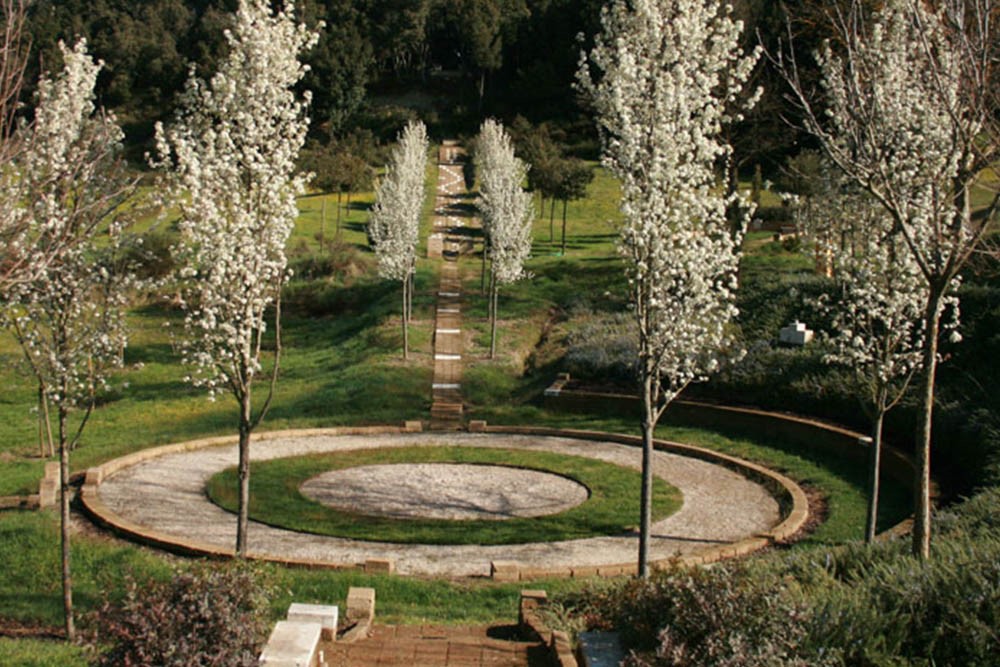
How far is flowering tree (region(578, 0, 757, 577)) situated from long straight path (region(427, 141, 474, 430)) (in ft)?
42.6

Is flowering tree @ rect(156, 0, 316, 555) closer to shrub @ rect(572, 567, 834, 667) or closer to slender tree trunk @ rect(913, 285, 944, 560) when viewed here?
shrub @ rect(572, 567, 834, 667)

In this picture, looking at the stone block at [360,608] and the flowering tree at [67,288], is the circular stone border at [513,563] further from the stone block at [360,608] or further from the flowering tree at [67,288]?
the flowering tree at [67,288]

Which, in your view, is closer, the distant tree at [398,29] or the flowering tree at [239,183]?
the flowering tree at [239,183]

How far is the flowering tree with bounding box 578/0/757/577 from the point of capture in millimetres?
13188

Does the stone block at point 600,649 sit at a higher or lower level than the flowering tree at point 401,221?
lower

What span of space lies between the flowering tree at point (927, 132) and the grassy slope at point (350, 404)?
4735mm

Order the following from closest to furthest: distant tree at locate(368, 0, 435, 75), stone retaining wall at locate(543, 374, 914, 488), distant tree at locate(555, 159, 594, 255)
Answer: stone retaining wall at locate(543, 374, 914, 488)
distant tree at locate(555, 159, 594, 255)
distant tree at locate(368, 0, 435, 75)

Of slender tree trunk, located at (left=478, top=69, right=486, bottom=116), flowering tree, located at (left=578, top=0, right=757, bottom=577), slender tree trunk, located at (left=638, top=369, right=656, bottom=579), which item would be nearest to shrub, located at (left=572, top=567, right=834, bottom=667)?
slender tree trunk, located at (left=638, top=369, right=656, bottom=579)

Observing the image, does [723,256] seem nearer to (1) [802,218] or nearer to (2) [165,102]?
(1) [802,218]

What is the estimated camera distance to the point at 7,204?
834 cm

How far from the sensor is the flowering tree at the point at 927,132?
10.0 m

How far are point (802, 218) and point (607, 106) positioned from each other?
17.3 meters

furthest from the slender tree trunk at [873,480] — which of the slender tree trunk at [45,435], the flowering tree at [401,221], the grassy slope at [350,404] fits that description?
the flowering tree at [401,221]

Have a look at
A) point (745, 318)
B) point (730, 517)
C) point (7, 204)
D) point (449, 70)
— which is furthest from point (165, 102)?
point (7, 204)
